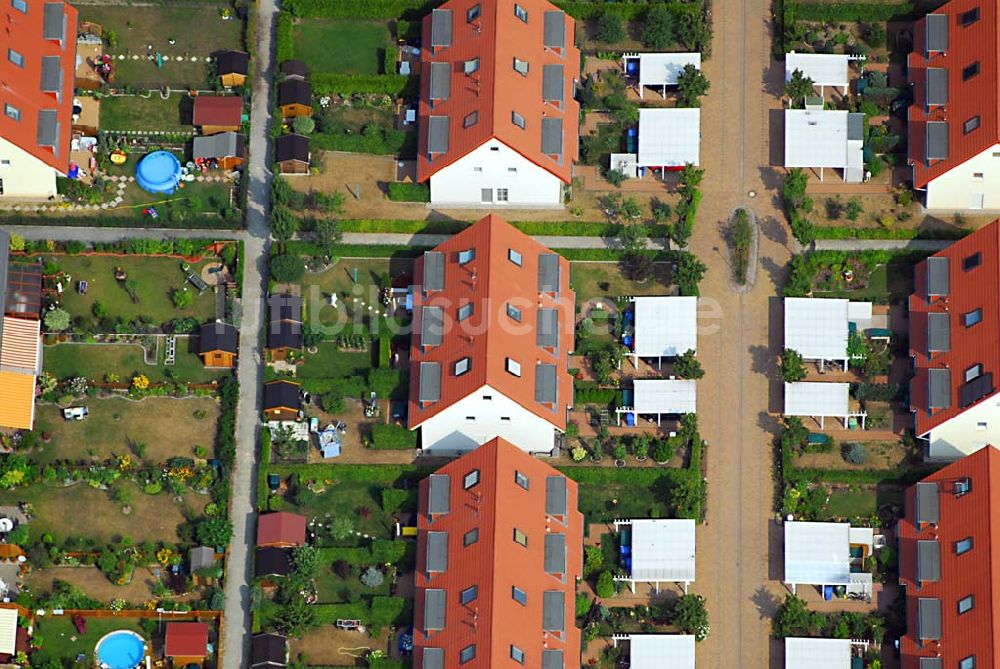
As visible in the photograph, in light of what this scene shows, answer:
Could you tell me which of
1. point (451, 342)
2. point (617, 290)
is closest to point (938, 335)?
point (617, 290)

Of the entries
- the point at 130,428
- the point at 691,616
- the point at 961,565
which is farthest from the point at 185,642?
the point at 961,565

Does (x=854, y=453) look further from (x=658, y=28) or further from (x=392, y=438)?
(x=658, y=28)

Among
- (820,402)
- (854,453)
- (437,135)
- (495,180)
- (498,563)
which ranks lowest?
(498,563)

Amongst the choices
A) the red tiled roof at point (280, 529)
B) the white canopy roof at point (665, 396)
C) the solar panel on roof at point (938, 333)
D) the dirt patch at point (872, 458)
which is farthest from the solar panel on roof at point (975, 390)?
the red tiled roof at point (280, 529)

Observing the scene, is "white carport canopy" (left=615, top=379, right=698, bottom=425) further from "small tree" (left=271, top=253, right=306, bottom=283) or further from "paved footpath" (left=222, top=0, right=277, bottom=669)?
"paved footpath" (left=222, top=0, right=277, bottom=669)

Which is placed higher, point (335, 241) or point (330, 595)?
point (335, 241)

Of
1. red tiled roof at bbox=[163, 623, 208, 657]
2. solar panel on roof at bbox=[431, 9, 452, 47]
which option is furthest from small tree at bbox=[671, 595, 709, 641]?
solar panel on roof at bbox=[431, 9, 452, 47]

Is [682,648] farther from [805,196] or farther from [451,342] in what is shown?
[805,196]
